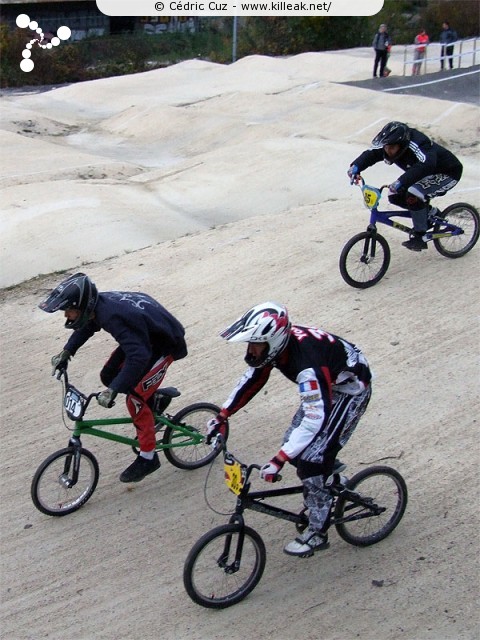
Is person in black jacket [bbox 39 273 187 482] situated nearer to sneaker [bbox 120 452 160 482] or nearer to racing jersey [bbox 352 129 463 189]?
sneaker [bbox 120 452 160 482]

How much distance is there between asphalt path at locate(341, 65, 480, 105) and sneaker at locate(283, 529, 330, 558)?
2128cm

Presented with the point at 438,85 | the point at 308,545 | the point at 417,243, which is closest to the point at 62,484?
the point at 308,545

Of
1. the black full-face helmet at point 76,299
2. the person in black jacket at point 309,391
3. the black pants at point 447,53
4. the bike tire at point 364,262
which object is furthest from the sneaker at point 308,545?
the black pants at point 447,53

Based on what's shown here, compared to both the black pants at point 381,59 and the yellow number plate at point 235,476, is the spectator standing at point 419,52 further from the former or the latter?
the yellow number plate at point 235,476

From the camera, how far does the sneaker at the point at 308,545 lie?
4.95m

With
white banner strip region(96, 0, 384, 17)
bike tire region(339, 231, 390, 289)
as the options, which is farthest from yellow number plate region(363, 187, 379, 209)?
white banner strip region(96, 0, 384, 17)

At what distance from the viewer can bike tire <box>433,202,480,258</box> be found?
32.4 ft

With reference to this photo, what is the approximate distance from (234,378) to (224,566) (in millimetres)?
3217

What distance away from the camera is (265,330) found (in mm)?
4543

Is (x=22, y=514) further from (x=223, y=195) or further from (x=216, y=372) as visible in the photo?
(x=223, y=195)

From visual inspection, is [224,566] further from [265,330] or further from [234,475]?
[265,330]

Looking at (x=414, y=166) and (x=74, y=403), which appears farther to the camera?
(x=414, y=166)

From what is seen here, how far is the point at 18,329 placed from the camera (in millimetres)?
9539

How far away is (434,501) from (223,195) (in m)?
9.59
